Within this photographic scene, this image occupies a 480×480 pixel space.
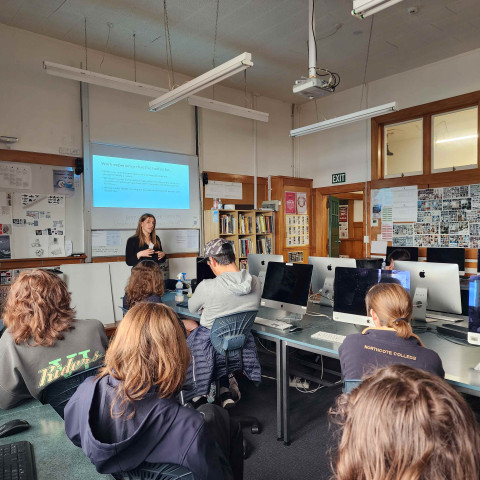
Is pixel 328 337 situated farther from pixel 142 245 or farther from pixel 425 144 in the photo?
pixel 425 144

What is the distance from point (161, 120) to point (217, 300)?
3763 mm

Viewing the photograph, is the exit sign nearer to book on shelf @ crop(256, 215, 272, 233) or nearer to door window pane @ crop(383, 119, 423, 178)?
door window pane @ crop(383, 119, 423, 178)

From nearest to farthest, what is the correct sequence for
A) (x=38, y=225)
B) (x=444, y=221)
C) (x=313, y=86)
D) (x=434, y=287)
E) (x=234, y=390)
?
(x=434, y=287), (x=234, y=390), (x=313, y=86), (x=38, y=225), (x=444, y=221)

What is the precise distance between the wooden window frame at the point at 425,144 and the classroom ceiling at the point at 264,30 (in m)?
0.45

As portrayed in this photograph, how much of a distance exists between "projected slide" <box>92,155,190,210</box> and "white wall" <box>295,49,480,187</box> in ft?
8.87

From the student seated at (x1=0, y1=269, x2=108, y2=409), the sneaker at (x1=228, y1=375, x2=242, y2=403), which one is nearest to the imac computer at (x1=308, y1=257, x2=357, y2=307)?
the sneaker at (x1=228, y1=375, x2=242, y2=403)

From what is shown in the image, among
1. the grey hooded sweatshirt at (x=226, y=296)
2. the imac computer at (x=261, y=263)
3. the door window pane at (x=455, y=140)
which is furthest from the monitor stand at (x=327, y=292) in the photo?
the door window pane at (x=455, y=140)

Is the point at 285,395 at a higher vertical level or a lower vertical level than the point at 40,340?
lower

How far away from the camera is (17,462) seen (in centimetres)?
113

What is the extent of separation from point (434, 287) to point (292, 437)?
1.54m

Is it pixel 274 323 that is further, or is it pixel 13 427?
pixel 274 323

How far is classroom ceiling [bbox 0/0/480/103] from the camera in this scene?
409 cm

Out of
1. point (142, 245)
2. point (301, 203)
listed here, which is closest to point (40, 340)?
point (142, 245)

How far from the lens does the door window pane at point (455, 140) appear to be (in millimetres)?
5398
